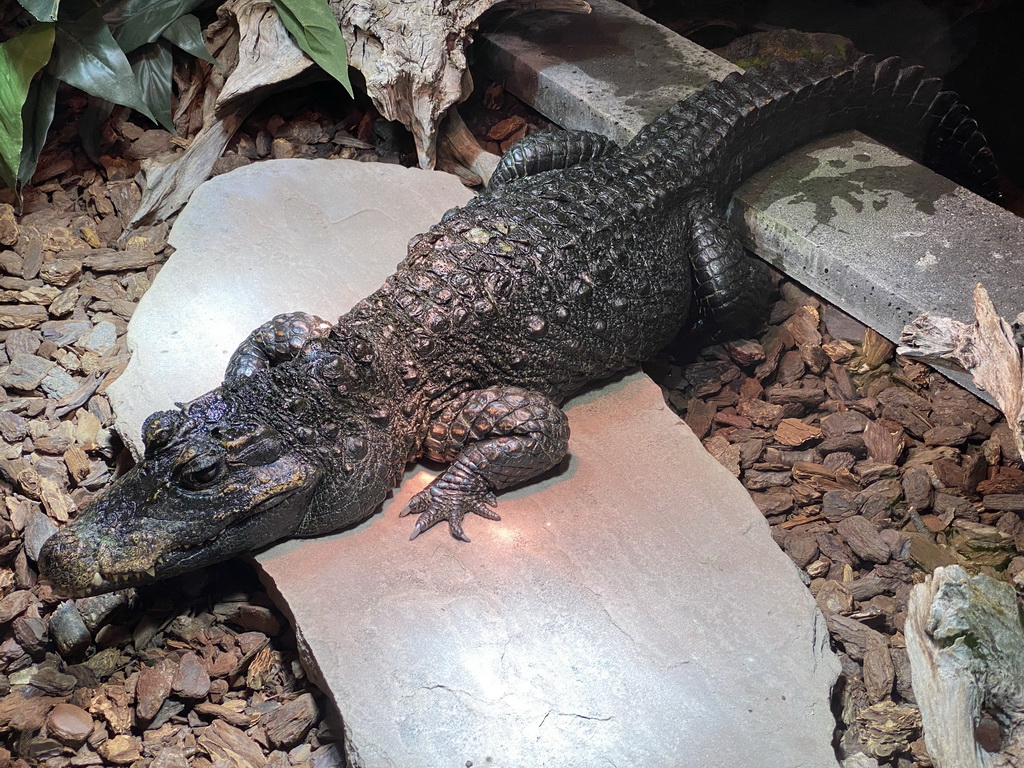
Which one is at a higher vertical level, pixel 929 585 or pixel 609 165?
pixel 609 165

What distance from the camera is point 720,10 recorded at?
18.1ft


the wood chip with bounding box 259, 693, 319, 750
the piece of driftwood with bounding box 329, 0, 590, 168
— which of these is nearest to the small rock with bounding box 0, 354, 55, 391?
the wood chip with bounding box 259, 693, 319, 750

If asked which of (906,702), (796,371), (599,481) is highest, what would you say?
(599,481)

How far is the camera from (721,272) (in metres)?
5.02

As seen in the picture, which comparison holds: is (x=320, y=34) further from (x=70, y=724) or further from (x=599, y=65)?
(x=70, y=724)

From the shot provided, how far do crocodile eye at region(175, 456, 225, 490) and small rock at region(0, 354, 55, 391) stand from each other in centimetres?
185

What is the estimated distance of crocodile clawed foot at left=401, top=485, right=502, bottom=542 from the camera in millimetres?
3900

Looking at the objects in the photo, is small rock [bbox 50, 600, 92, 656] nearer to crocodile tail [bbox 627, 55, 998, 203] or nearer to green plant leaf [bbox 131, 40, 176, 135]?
green plant leaf [bbox 131, 40, 176, 135]

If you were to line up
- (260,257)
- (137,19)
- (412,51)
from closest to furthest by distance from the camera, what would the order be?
1. (260,257)
2. (412,51)
3. (137,19)

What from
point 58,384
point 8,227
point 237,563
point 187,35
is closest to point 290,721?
point 237,563

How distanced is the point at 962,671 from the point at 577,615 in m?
1.41

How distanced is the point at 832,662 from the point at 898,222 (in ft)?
8.82

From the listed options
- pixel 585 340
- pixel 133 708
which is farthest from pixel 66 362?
pixel 585 340

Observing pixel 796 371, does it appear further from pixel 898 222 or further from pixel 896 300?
pixel 898 222
